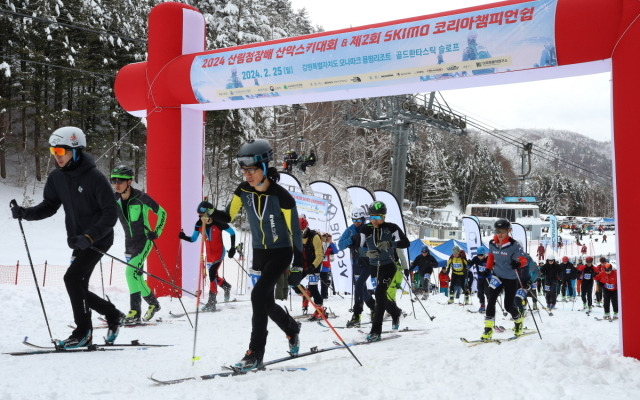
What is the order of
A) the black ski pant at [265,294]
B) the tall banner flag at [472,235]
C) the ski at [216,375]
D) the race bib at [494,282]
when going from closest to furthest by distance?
the ski at [216,375] < the black ski pant at [265,294] < the race bib at [494,282] < the tall banner flag at [472,235]

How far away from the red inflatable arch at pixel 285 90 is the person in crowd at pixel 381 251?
2.59 meters

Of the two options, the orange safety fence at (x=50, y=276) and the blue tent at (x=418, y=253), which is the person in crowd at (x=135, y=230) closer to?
the orange safety fence at (x=50, y=276)

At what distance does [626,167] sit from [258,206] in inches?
160

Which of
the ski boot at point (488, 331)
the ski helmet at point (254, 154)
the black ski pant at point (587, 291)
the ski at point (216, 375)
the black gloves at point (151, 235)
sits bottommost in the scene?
the black ski pant at point (587, 291)

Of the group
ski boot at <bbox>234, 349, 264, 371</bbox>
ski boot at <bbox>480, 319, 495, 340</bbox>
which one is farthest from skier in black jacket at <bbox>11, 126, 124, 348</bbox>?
ski boot at <bbox>480, 319, 495, 340</bbox>

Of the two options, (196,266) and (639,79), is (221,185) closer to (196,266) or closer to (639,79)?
(196,266)

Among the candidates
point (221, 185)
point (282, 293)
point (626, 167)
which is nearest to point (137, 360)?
point (282, 293)

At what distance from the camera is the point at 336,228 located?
13555mm

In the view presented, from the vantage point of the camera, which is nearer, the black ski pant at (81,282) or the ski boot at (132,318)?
the black ski pant at (81,282)

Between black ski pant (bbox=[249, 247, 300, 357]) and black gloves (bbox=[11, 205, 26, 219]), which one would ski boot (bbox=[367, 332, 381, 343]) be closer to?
black ski pant (bbox=[249, 247, 300, 357])

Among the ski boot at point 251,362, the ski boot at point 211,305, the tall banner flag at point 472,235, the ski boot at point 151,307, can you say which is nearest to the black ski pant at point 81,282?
the ski boot at point 251,362

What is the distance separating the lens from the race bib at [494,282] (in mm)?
7555

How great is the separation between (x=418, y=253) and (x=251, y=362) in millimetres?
18035

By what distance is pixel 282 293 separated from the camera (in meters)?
4.89
